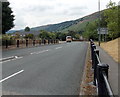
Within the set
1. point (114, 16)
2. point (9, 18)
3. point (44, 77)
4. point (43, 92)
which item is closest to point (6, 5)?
point (9, 18)

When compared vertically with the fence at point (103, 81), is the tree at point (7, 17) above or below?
above

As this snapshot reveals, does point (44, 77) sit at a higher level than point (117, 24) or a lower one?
lower

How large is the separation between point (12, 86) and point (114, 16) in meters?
25.9

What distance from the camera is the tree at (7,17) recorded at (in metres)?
33.2

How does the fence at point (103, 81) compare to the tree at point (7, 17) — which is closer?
the fence at point (103, 81)

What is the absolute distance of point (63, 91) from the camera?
6555 mm

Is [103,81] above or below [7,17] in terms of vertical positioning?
below

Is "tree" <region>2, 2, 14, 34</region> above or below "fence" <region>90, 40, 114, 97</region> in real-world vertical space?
above

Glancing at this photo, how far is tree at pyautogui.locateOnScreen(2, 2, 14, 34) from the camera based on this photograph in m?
33.2

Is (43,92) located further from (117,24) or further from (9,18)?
(9,18)

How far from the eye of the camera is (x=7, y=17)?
33906 mm

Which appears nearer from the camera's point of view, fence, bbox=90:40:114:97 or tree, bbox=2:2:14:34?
fence, bbox=90:40:114:97

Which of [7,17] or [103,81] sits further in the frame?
[7,17]

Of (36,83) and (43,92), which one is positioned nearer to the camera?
(43,92)
